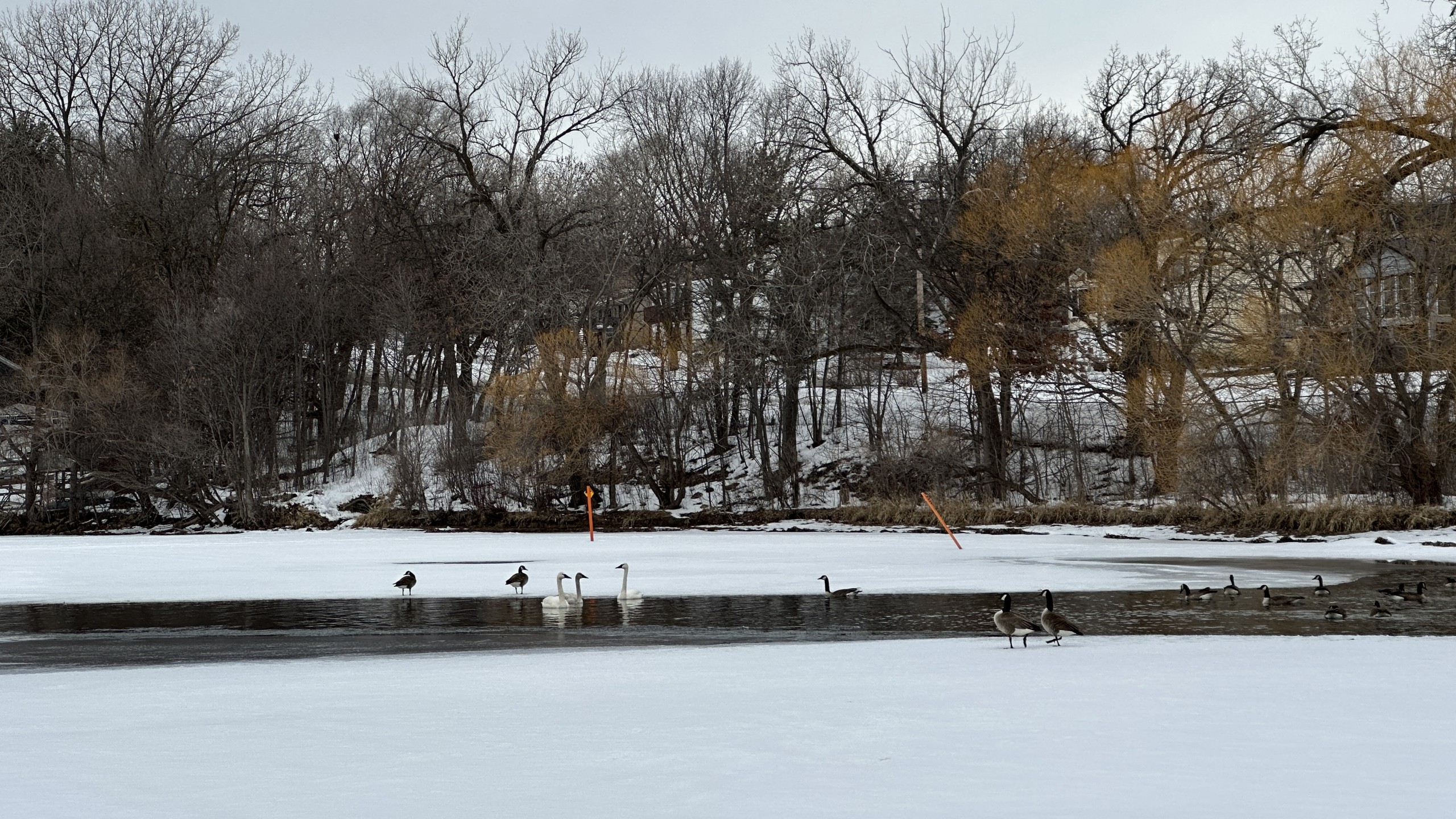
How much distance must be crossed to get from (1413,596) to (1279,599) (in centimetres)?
183

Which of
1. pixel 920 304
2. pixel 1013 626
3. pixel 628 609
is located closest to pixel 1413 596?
pixel 1013 626

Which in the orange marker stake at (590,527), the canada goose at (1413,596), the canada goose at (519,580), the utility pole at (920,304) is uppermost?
the utility pole at (920,304)

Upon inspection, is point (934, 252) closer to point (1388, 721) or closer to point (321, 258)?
point (321, 258)

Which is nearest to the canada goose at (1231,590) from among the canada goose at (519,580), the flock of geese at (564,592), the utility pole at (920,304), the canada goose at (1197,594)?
the canada goose at (1197,594)

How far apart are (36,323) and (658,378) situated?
68.4 feet

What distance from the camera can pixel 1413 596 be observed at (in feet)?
54.1

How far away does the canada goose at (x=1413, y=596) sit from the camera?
52.7ft

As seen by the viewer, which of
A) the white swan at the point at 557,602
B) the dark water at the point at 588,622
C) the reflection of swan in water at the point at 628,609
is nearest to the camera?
the dark water at the point at 588,622

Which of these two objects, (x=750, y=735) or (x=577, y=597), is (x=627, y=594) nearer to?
(x=577, y=597)

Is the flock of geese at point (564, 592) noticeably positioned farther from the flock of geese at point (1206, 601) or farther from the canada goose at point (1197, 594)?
the canada goose at point (1197, 594)

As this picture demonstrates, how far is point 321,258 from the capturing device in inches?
1998

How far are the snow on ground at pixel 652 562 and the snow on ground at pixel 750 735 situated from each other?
7.79 m

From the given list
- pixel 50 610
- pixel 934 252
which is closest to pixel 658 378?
pixel 934 252

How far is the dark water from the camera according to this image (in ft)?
42.8
